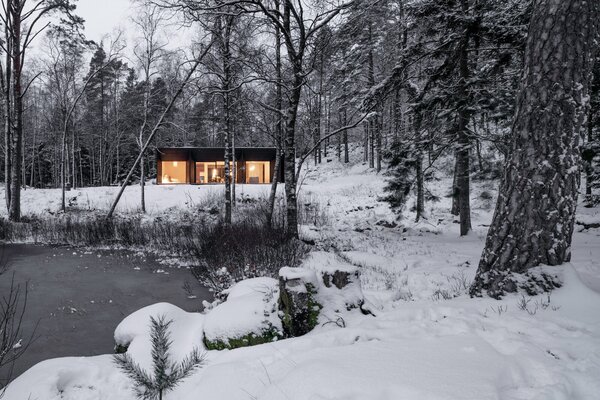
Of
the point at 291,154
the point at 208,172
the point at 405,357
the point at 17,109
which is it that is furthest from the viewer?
the point at 208,172

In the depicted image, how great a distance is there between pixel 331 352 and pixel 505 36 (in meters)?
8.62

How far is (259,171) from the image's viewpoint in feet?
95.0

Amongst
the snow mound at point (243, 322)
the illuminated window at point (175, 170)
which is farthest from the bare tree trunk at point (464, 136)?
the illuminated window at point (175, 170)

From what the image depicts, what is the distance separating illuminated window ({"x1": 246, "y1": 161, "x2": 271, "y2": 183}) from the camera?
2829 cm

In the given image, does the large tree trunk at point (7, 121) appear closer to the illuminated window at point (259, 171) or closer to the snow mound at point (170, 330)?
the snow mound at point (170, 330)

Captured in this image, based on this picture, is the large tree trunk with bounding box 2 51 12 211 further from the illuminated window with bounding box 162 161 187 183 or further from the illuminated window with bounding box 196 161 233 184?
the illuminated window with bounding box 196 161 233 184

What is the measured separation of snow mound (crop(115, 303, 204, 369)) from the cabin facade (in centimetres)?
2113

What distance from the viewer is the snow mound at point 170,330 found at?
2.94 m

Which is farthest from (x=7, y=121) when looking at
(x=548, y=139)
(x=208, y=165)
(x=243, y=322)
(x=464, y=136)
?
(x=548, y=139)

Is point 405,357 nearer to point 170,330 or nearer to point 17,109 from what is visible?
point 170,330

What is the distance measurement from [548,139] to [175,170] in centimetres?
2935

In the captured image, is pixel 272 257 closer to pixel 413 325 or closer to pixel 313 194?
pixel 413 325

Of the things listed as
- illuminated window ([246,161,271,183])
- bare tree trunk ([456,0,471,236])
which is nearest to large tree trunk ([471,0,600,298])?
bare tree trunk ([456,0,471,236])

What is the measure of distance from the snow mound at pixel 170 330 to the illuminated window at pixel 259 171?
24695 millimetres
